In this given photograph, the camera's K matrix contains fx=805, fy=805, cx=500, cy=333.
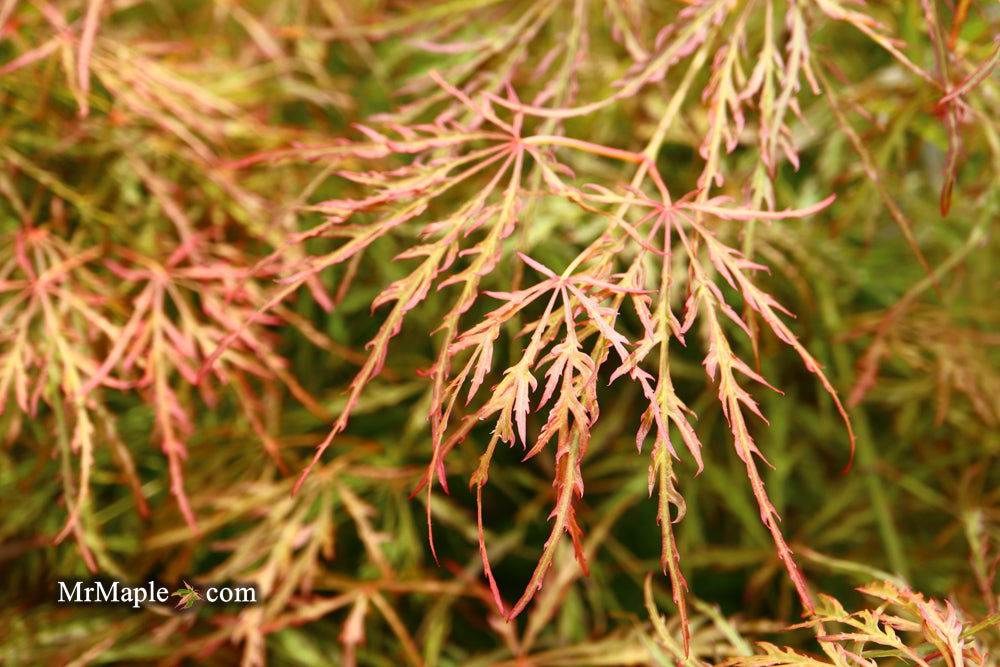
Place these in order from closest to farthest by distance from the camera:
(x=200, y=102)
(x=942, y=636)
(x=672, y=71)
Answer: (x=942, y=636) < (x=200, y=102) < (x=672, y=71)

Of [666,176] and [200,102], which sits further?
[666,176]

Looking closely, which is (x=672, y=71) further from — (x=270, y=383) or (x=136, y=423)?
(x=136, y=423)

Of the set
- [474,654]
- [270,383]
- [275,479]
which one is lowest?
[474,654]

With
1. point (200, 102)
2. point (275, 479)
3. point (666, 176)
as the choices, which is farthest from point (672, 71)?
point (275, 479)

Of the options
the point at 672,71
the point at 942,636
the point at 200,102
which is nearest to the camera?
the point at 942,636

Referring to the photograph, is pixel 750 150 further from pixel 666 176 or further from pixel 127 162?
pixel 127 162

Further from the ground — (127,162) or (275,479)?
(127,162)

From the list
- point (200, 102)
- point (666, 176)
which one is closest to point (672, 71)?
point (666, 176)
